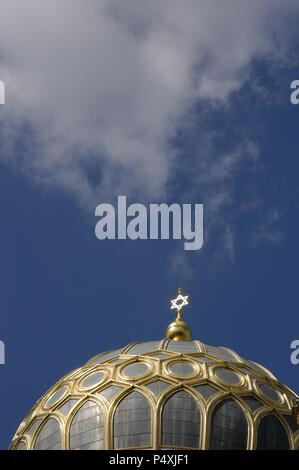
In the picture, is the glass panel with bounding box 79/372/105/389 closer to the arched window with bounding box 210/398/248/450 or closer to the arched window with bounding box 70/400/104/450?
the arched window with bounding box 70/400/104/450

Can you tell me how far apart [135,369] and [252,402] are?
3.32 meters

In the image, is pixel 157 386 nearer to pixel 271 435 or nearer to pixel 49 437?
pixel 49 437

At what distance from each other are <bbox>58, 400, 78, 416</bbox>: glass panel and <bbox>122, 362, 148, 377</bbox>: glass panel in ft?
5.23

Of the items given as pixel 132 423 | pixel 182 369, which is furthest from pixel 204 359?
pixel 132 423

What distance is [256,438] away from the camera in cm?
5434

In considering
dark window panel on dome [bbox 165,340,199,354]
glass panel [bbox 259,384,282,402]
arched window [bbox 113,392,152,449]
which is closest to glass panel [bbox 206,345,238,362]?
dark window panel on dome [bbox 165,340,199,354]

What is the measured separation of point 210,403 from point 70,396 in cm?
392

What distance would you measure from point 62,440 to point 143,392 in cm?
247

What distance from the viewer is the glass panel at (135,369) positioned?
5603cm

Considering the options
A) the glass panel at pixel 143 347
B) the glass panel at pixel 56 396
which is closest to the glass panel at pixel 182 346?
the glass panel at pixel 143 347
